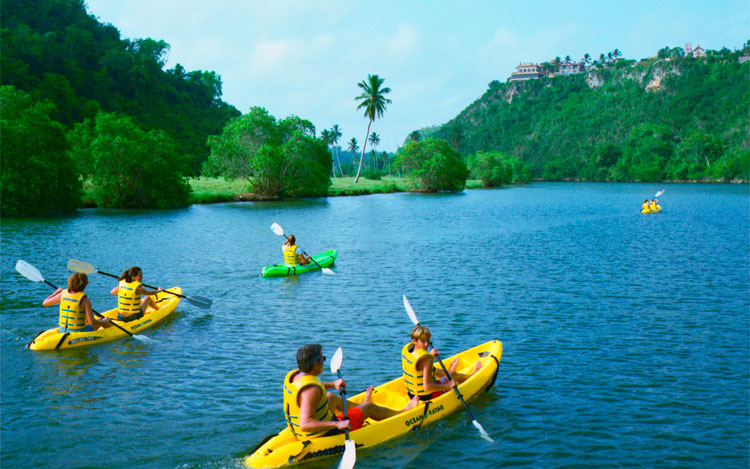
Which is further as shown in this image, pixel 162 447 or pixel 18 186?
pixel 18 186

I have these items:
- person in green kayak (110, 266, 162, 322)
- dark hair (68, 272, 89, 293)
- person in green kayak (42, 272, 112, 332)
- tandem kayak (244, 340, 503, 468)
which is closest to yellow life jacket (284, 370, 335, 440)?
tandem kayak (244, 340, 503, 468)

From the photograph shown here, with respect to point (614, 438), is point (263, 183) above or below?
above

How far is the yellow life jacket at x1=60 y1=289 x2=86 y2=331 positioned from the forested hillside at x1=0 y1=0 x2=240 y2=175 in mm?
62239

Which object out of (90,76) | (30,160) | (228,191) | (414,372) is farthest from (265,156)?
(414,372)

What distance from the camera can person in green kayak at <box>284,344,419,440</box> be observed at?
24.2 feet

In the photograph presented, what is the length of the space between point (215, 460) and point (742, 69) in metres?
235

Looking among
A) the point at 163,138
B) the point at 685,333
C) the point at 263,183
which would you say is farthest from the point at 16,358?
the point at 263,183

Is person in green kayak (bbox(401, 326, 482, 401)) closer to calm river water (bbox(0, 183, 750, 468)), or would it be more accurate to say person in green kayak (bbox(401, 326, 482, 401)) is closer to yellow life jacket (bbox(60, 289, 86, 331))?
calm river water (bbox(0, 183, 750, 468))

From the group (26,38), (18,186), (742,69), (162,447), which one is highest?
(742,69)

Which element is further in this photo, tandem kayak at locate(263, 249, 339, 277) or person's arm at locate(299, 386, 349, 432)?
tandem kayak at locate(263, 249, 339, 277)

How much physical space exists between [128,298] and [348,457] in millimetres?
9741

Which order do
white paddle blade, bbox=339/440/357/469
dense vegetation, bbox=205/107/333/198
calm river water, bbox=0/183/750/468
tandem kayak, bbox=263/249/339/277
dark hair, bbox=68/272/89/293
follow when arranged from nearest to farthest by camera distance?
1. white paddle blade, bbox=339/440/357/469
2. calm river water, bbox=0/183/750/468
3. dark hair, bbox=68/272/89/293
4. tandem kayak, bbox=263/249/339/277
5. dense vegetation, bbox=205/107/333/198

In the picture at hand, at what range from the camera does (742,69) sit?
7603 inches

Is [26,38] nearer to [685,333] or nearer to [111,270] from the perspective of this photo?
[111,270]
